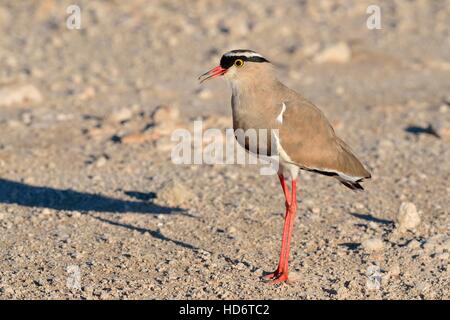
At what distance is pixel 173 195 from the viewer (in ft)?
24.3

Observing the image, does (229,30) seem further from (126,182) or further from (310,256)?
(310,256)

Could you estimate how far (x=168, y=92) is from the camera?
11.1 meters

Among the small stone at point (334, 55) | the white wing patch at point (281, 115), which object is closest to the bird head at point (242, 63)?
the white wing patch at point (281, 115)

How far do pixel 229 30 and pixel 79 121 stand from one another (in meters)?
4.73

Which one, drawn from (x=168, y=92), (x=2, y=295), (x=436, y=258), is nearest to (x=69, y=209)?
(x=2, y=295)

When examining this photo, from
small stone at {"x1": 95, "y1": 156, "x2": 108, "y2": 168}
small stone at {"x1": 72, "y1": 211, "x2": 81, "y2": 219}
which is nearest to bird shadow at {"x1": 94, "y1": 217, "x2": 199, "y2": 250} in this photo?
small stone at {"x1": 72, "y1": 211, "x2": 81, "y2": 219}

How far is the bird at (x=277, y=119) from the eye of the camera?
19.4 ft

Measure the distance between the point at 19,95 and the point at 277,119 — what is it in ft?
17.4

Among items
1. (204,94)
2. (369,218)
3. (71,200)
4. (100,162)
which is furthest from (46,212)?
(204,94)

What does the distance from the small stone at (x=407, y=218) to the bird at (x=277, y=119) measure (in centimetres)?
88

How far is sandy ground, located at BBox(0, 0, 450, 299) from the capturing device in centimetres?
595

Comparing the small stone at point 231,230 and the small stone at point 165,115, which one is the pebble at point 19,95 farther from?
the small stone at point 231,230

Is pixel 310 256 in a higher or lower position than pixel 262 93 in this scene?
lower

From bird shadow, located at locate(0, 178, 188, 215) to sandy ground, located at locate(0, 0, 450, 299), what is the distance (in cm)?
3
